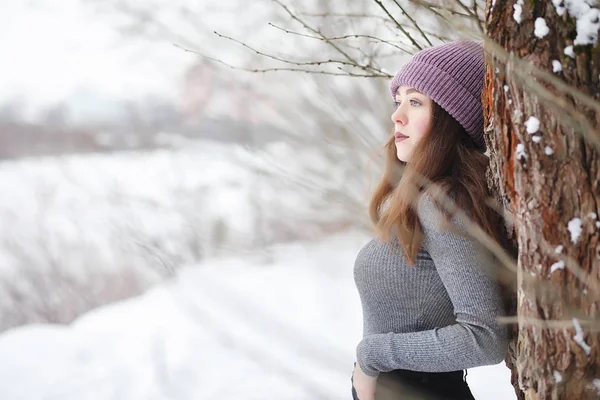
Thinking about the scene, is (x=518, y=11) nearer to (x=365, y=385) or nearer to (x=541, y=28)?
(x=541, y=28)

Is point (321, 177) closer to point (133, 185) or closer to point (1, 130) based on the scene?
point (133, 185)

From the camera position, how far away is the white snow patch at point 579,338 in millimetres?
904

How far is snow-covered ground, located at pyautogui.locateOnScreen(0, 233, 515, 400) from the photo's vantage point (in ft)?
11.4

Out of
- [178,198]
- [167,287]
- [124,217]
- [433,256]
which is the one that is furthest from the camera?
[178,198]

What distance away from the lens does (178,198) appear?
5.33 m

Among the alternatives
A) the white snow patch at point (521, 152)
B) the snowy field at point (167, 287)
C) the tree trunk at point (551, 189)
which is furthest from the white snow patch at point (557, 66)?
the snowy field at point (167, 287)

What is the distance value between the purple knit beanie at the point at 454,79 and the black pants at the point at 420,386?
0.54 meters

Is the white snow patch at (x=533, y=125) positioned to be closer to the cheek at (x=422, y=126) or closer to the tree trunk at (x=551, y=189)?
the tree trunk at (x=551, y=189)

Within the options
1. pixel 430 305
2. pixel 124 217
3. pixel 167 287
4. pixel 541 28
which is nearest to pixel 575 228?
pixel 541 28

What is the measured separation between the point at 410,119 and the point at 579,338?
61 centimetres

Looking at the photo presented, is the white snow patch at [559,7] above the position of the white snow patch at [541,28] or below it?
above

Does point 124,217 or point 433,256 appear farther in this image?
point 124,217

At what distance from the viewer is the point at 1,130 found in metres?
5.71

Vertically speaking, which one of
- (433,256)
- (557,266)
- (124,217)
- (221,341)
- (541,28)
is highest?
(541,28)
